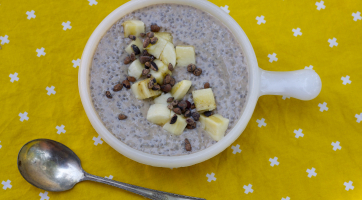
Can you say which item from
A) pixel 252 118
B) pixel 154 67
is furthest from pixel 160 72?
pixel 252 118

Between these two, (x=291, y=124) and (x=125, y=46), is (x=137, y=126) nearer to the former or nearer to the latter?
(x=125, y=46)

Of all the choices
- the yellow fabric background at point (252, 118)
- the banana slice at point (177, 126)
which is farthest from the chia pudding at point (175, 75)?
the yellow fabric background at point (252, 118)

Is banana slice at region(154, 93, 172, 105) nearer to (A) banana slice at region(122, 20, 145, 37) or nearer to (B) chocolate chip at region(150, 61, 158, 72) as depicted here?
(B) chocolate chip at region(150, 61, 158, 72)

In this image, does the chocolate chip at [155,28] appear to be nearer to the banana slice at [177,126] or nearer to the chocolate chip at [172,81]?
the chocolate chip at [172,81]

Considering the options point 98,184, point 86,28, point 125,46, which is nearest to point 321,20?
point 125,46

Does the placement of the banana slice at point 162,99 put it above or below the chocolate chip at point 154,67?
below

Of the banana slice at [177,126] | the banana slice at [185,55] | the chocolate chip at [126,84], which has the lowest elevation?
the banana slice at [177,126]
